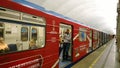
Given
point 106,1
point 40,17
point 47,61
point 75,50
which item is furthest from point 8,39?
point 106,1

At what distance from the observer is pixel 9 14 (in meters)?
4.17

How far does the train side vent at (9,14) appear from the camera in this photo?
396 centimetres

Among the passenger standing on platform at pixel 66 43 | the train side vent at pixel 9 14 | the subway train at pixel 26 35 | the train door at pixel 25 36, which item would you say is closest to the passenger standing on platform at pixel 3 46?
the subway train at pixel 26 35

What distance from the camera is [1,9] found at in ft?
13.0

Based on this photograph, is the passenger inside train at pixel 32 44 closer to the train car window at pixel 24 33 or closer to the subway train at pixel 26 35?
the subway train at pixel 26 35

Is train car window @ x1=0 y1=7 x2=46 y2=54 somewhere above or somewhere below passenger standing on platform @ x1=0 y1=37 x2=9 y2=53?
above

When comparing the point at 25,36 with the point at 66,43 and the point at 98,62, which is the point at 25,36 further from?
the point at 98,62

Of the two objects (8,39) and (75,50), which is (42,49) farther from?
(75,50)

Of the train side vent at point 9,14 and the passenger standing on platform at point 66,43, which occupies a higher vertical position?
the train side vent at point 9,14

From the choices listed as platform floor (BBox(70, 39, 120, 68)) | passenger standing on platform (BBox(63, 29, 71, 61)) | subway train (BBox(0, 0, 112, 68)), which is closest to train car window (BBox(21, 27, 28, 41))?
subway train (BBox(0, 0, 112, 68))

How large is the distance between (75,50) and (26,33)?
5.62 m

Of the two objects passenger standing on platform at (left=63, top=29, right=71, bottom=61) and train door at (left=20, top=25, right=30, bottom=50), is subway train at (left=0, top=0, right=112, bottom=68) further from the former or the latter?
passenger standing on platform at (left=63, top=29, right=71, bottom=61)

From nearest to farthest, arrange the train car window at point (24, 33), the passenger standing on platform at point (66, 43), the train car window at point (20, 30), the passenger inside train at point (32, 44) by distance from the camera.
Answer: the train car window at point (20, 30), the train car window at point (24, 33), the passenger inside train at point (32, 44), the passenger standing on platform at point (66, 43)

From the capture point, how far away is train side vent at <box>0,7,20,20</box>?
3963 millimetres
